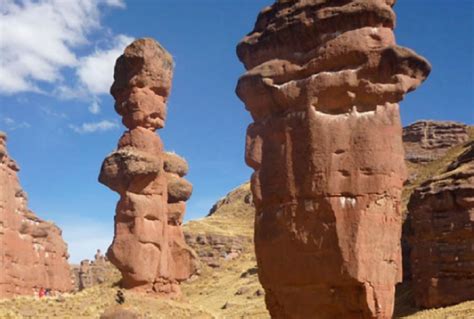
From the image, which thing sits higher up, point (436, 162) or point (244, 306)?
point (436, 162)

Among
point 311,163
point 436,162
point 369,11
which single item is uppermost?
point 436,162

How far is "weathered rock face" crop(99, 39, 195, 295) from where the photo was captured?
3189cm

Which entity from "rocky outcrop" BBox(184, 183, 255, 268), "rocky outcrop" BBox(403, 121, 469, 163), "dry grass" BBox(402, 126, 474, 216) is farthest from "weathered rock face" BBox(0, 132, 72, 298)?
"rocky outcrop" BBox(403, 121, 469, 163)

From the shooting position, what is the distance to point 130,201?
32.2 m

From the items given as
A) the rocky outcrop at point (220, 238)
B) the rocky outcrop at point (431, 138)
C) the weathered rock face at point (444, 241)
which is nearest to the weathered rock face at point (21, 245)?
the rocky outcrop at point (220, 238)

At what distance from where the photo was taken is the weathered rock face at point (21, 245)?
4125cm

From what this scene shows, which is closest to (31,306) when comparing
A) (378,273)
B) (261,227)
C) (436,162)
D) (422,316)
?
(422,316)

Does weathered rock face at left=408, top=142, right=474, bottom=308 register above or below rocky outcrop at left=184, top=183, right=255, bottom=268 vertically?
below

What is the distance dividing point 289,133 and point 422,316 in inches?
936

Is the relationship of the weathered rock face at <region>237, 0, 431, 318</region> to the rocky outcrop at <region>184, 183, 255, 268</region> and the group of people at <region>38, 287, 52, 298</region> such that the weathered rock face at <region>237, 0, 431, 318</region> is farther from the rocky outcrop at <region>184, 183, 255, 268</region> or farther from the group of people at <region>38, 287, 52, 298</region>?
the rocky outcrop at <region>184, 183, 255, 268</region>

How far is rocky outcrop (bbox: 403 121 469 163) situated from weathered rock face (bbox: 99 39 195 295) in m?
40.5

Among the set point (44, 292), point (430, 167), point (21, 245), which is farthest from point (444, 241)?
point (430, 167)

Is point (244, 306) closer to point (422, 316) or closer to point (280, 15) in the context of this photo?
point (422, 316)

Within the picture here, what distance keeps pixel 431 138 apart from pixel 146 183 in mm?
45669
